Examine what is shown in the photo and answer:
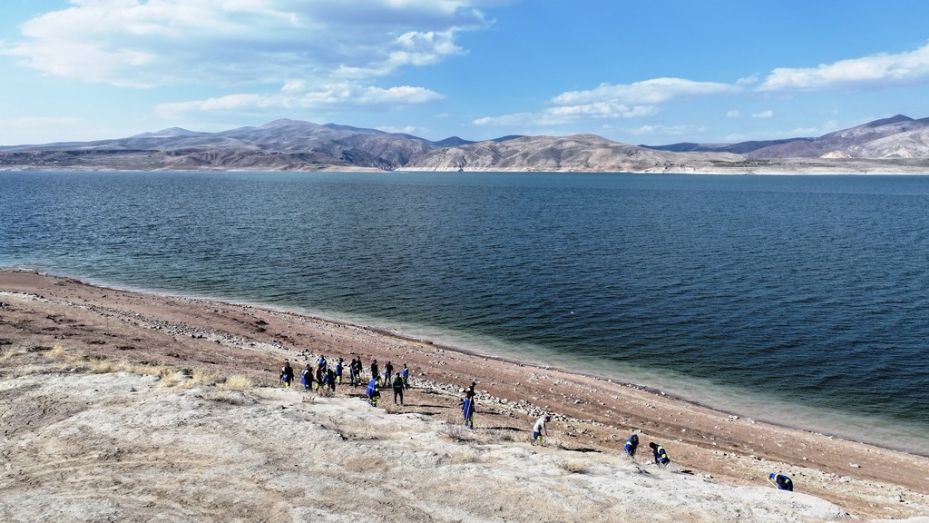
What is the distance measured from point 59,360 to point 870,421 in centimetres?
4074

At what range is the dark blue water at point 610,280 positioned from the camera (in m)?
38.3

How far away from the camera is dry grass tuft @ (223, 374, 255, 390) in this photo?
84.7ft

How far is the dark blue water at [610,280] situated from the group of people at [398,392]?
14.0m

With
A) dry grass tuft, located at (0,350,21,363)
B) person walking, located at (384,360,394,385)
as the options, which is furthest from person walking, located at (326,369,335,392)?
dry grass tuft, located at (0,350,21,363)

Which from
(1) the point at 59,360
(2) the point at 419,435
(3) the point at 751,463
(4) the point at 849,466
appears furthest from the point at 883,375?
(1) the point at 59,360

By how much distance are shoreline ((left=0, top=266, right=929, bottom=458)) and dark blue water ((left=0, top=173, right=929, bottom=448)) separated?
0.75 m

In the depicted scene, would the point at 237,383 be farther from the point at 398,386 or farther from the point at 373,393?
the point at 398,386

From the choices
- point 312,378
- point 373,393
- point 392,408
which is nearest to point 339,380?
point 312,378

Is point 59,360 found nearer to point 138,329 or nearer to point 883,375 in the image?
point 138,329

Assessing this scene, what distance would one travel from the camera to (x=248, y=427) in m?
21.4

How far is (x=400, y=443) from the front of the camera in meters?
21.0

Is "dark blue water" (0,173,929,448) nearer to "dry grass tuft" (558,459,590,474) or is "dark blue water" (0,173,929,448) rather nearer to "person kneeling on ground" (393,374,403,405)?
"person kneeling on ground" (393,374,403,405)

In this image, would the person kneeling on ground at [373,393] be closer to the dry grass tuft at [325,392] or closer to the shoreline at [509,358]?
the dry grass tuft at [325,392]

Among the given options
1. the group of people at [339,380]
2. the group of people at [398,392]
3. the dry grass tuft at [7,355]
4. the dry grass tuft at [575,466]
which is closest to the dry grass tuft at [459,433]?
the group of people at [398,392]
